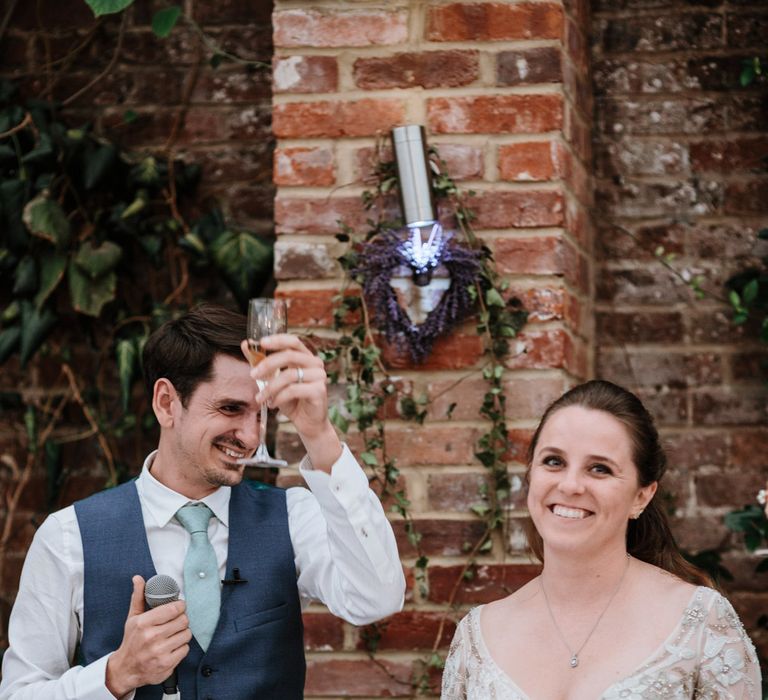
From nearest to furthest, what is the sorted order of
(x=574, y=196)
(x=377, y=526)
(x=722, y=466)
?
(x=377, y=526) → (x=574, y=196) → (x=722, y=466)

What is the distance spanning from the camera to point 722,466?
3.11 meters

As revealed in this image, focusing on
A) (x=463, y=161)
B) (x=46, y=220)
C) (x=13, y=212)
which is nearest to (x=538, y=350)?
(x=463, y=161)

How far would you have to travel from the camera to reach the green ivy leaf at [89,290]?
319 centimetres

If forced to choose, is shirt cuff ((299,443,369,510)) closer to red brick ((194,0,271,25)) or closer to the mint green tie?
the mint green tie

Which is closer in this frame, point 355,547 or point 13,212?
point 355,547

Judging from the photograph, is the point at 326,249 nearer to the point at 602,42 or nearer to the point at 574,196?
the point at 574,196

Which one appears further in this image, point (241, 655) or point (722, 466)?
point (722, 466)

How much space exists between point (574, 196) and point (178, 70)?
1184 mm

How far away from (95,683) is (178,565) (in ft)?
0.89

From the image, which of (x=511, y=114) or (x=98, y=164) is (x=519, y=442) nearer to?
(x=511, y=114)

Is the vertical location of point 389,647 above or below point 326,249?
below

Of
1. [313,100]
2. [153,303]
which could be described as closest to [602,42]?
[313,100]

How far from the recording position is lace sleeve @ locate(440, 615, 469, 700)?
7.50 feet

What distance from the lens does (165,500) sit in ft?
7.63
